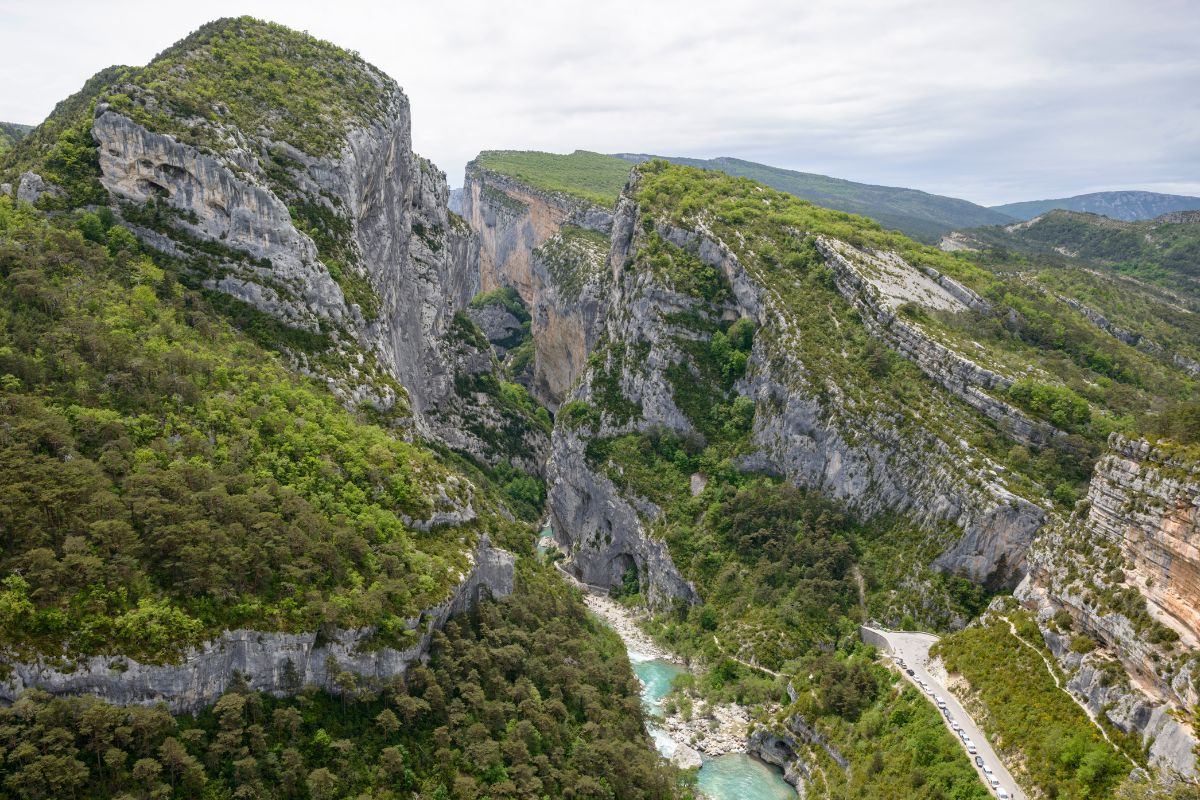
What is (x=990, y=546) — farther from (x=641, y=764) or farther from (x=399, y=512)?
(x=399, y=512)

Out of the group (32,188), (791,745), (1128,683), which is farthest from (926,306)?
(32,188)

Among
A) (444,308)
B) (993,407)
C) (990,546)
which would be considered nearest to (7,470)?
(990,546)

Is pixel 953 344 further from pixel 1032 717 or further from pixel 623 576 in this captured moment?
pixel 623 576

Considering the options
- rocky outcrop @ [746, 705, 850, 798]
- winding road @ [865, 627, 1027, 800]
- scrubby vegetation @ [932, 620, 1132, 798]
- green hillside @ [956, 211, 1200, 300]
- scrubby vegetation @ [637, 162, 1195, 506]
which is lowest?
rocky outcrop @ [746, 705, 850, 798]

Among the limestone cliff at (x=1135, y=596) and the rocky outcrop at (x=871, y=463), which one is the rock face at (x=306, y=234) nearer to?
the rocky outcrop at (x=871, y=463)

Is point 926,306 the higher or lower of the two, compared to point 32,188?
lower

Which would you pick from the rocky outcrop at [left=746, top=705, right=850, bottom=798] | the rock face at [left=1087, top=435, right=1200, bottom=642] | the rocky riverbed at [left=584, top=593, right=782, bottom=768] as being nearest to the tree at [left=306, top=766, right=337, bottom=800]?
the rocky riverbed at [left=584, top=593, right=782, bottom=768]

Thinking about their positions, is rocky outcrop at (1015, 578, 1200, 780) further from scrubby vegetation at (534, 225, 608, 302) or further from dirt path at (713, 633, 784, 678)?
scrubby vegetation at (534, 225, 608, 302)
